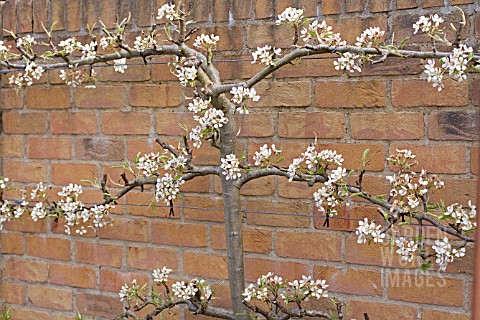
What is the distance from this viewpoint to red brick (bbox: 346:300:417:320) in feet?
7.05

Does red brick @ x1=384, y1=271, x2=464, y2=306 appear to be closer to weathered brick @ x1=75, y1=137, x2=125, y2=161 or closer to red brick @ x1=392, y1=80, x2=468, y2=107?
red brick @ x1=392, y1=80, x2=468, y2=107

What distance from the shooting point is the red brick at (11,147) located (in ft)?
9.29

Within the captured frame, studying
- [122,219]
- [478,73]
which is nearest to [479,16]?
[478,73]

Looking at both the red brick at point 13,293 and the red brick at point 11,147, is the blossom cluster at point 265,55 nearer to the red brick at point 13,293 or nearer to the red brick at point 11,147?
the red brick at point 11,147

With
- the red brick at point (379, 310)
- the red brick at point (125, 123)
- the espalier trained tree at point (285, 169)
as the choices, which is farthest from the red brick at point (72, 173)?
the red brick at point (379, 310)

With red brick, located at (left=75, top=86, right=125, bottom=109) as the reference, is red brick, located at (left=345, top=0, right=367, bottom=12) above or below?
above

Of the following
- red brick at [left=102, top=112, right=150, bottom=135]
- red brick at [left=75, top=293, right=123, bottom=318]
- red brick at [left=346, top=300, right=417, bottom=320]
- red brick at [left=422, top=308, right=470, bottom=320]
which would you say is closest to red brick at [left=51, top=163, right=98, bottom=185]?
red brick at [left=102, top=112, right=150, bottom=135]

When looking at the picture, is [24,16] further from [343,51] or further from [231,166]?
[343,51]

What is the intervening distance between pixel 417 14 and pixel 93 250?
4.85 feet

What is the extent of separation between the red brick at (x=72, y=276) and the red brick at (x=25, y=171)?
36 cm

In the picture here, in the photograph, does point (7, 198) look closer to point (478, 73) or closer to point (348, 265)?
point (348, 265)

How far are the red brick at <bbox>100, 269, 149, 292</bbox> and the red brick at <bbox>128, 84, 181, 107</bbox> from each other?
2.09 feet

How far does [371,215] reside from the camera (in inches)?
85.4

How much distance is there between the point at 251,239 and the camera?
93.9 inches
